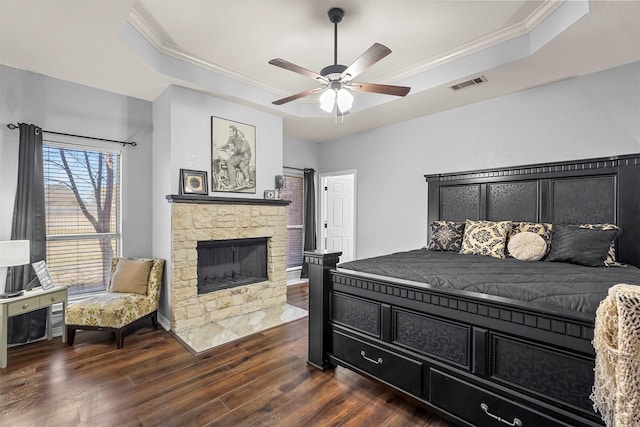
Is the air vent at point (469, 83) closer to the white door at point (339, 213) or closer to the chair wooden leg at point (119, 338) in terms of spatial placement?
the white door at point (339, 213)

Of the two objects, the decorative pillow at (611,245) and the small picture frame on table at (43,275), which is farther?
the small picture frame on table at (43,275)

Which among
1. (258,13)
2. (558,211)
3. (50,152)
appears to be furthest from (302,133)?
(558,211)

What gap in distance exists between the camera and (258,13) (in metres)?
2.57

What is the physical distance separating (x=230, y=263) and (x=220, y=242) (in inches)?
15.1

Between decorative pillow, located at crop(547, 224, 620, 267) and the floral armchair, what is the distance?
413 centimetres

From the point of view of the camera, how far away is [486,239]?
3.21 m

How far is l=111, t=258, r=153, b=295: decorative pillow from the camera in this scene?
11.2 feet

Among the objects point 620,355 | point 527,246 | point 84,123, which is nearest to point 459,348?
point 620,355

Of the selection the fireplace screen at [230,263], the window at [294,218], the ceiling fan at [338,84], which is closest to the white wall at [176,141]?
the fireplace screen at [230,263]

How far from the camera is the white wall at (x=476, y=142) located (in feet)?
9.85

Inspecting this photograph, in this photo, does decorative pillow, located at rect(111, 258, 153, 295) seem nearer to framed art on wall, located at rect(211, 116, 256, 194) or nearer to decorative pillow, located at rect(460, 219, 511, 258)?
framed art on wall, located at rect(211, 116, 256, 194)

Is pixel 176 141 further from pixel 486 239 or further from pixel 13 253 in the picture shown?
pixel 486 239

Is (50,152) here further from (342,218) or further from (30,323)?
(342,218)

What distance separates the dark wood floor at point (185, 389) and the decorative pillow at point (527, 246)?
5.73 ft
